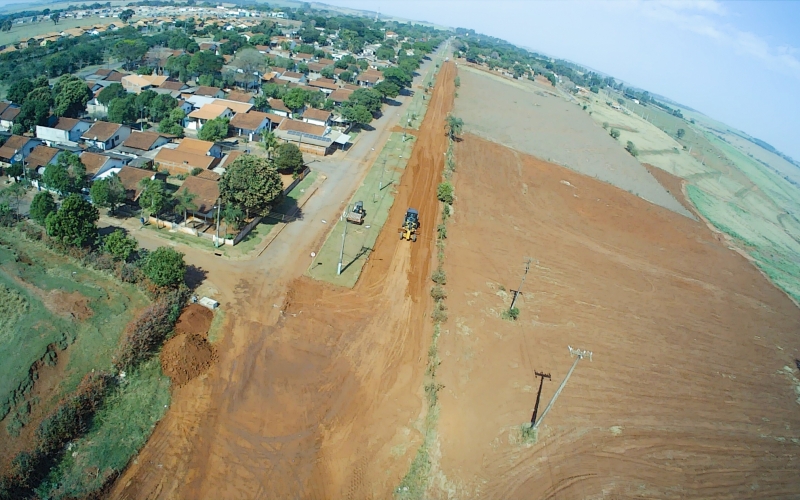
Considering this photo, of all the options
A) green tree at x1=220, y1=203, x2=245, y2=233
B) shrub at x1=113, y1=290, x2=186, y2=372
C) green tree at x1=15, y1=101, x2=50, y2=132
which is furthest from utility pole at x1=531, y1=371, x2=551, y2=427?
green tree at x1=15, y1=101, x2=50, y2=132

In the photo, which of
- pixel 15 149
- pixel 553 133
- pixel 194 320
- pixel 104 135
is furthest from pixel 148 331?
pixel 553 133

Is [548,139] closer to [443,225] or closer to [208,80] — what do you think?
[443,225]

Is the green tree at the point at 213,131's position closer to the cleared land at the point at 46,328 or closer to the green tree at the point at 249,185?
the green tree at the point at 249,185

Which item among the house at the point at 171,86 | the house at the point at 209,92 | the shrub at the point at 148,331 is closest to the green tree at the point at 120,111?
the house at the point at 209,92

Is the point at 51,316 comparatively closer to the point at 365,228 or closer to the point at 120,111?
the point at 365,228

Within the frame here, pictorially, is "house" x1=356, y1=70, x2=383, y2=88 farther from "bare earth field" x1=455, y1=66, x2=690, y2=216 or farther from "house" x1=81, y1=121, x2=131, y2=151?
"house" x1=81, y1=121, x2=131, y2=151
